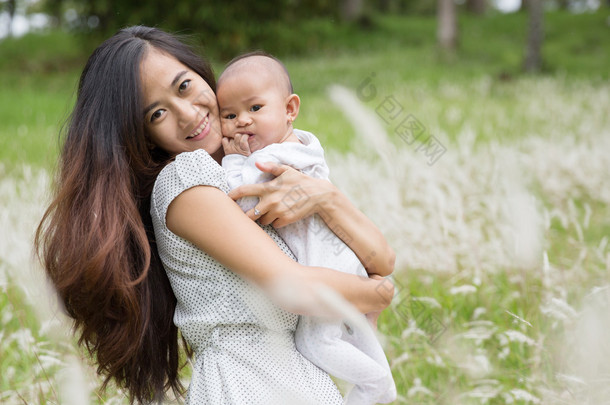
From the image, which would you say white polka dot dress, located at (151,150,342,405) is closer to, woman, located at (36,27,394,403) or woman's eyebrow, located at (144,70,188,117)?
woman, located at (36,27,394,403)

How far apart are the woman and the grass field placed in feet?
1.02

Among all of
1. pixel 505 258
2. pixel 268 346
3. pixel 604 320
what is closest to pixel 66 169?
pixel 268 346

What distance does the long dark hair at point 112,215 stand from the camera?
1.87 metres

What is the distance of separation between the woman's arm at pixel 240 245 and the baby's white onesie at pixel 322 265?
84 millimetres

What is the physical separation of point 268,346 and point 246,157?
0.58 meters

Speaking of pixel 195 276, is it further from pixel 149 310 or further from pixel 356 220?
pixel 356 220

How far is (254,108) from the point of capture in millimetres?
2057

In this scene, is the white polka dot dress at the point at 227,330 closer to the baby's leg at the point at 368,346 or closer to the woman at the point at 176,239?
the woman at the point at 176,239

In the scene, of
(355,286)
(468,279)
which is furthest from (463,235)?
(355,286)

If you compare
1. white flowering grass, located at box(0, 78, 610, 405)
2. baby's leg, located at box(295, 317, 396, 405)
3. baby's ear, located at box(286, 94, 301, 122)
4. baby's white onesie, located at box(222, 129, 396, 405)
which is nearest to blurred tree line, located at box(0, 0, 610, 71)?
white flowering grass, located at box(0, 78, 610, 405)

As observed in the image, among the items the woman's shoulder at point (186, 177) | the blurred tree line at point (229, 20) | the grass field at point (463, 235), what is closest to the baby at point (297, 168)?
the woman's shoulder at point (186, 177)

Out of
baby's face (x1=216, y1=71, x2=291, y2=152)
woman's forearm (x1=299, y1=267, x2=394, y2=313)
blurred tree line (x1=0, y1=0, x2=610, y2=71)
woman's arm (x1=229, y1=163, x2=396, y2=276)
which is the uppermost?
baby's face (x1=216, y1=71, x2=291, y2=152)

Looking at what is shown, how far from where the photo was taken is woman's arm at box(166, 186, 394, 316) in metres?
1.70

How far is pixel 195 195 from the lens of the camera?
1771 millimetres
